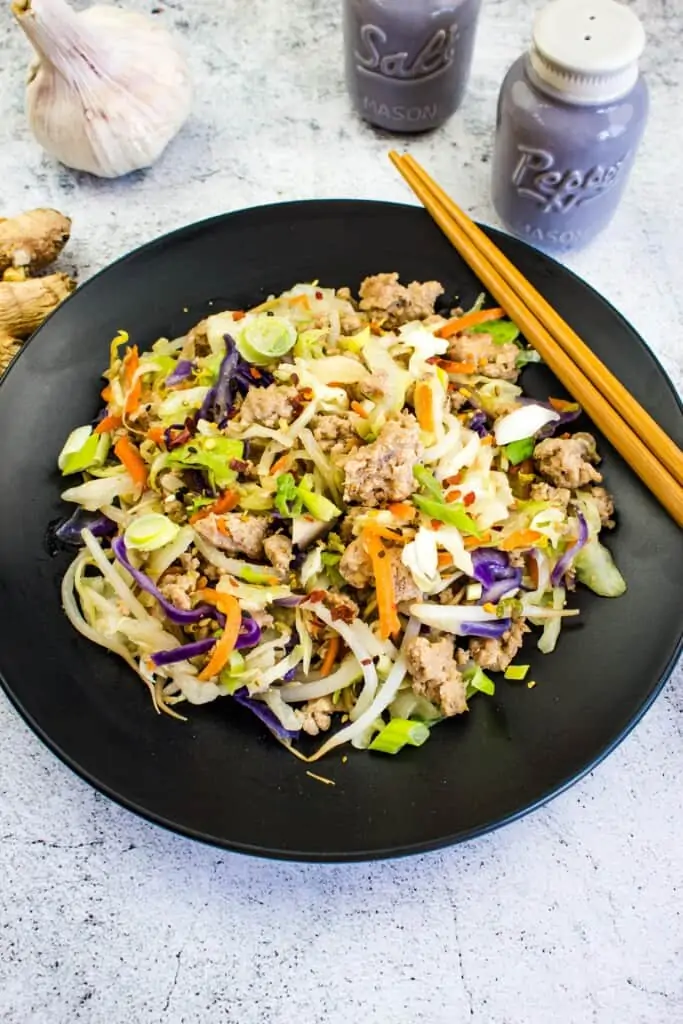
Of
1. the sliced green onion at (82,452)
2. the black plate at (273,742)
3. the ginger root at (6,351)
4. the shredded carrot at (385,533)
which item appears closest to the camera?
the black plate at (273,742)

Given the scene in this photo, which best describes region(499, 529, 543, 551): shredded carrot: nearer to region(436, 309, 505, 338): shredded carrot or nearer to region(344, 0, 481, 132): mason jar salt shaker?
region(436, 309, 505, 338): shredded carrot

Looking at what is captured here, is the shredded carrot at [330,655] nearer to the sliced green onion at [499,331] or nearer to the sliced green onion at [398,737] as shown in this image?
the sliced green onion at [398,737]

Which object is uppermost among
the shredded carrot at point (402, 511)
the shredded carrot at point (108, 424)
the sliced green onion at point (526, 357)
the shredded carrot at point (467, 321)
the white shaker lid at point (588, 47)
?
the white shaker lid at point (588, 47)

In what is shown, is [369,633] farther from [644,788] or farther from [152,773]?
[644,788]

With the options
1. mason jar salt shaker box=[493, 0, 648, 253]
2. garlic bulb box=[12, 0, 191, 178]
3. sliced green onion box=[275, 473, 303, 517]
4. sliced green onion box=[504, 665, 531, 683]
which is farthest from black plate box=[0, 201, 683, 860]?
garlic bulb box=[12, 0, 191, 178]

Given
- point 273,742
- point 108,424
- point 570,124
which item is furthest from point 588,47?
point 273,742

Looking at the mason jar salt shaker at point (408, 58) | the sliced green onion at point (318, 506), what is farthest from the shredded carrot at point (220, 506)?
→ the mason jar salt shaker at point (408, 58)

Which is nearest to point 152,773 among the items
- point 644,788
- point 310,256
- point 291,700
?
point 291,700
